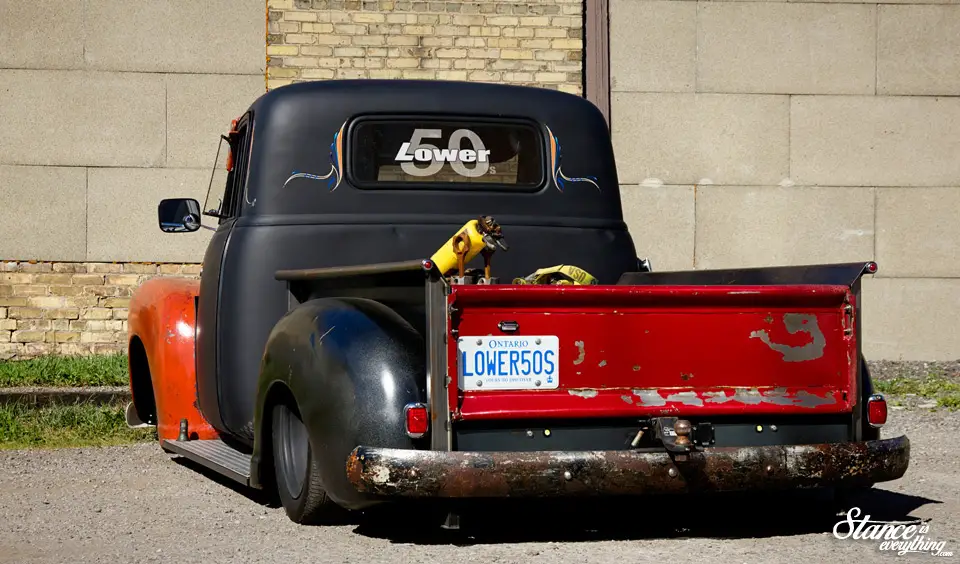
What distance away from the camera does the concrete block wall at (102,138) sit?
470 inches

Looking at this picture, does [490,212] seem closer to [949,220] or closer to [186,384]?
[186,384]

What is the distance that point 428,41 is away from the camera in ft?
39.9

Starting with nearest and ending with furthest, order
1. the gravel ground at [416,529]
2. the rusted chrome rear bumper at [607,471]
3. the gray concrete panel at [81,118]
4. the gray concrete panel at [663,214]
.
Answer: the rusted chrome rear bumper at [607,471] → the gravel ground at [416,529] → the gray concrete panel at [81,118] → the gray concrete panel at [663,214]

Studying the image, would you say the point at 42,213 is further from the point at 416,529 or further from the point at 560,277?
the point at 416,529

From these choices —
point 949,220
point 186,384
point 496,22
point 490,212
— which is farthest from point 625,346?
point 949,220

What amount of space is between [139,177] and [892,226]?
22.8ft

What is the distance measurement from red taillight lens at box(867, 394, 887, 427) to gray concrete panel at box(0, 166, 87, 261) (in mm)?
8640

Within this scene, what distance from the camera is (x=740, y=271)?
576 centimetres

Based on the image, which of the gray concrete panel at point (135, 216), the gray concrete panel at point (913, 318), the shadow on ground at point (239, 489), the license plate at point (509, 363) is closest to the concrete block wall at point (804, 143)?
the gray concrete panel at point (913, 318)

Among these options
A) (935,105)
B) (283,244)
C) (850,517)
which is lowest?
(850,517)

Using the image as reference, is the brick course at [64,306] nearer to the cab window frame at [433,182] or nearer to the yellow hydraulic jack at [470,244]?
the cab window frame at [433,182]

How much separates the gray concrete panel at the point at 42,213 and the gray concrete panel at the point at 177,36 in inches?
42.7

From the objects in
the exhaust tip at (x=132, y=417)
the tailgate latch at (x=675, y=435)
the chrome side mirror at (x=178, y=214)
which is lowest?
the exhaust tip at (x=132, y=417)

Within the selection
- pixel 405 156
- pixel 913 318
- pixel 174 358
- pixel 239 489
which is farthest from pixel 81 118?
pixel 913 318
